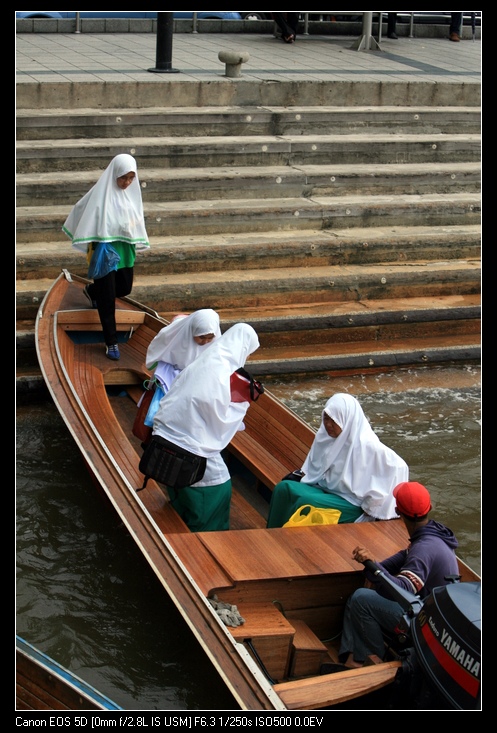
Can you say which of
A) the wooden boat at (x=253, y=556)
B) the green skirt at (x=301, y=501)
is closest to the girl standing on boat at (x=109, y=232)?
the wooden boat at (x=253, y=556)

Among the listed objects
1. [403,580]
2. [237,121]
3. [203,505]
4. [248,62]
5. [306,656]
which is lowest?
[306,656]

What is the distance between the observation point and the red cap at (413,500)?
4.89 m

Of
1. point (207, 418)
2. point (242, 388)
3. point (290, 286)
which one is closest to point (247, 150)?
point (290, 286)

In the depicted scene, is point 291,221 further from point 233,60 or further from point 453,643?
point 453,643

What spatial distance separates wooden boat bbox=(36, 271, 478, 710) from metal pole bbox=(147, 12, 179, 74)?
562cm

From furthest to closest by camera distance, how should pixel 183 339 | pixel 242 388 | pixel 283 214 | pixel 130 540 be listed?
pixel 283 214
pixel 130 540
pixel 183 339
pixel 242 388

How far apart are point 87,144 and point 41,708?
24.9ft

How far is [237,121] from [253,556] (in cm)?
744

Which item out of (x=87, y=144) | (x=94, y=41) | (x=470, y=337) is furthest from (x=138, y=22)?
(x=470, y=337)

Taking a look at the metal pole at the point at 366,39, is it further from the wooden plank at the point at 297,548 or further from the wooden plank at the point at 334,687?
the wooden plank at the point at 334,687

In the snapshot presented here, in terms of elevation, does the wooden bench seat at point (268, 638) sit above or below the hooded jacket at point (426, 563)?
below

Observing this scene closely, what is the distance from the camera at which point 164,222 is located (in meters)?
10.4

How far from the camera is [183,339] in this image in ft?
21.1
